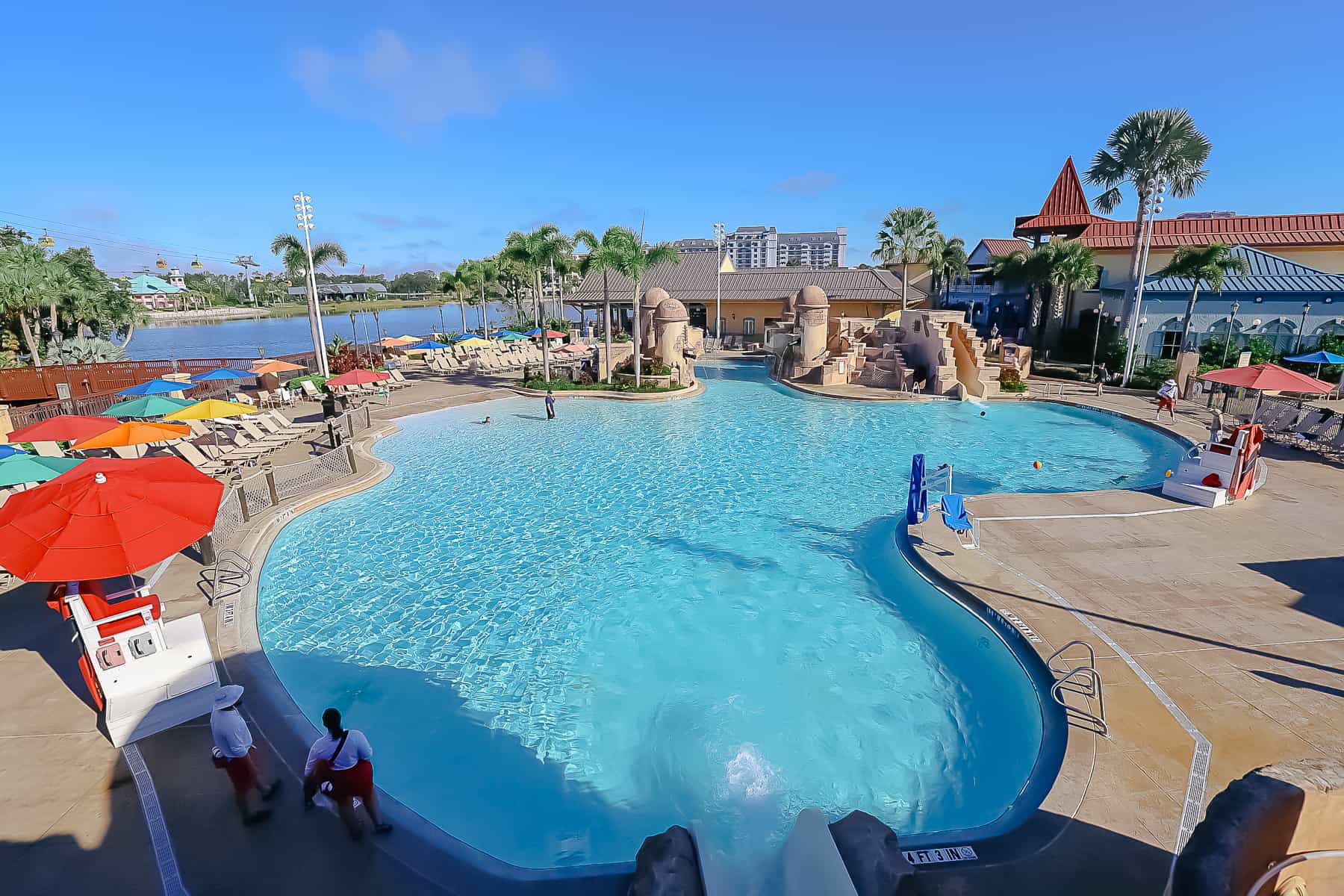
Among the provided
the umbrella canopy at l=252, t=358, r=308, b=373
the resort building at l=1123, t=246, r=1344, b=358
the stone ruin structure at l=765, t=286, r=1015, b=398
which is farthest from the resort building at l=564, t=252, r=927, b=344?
the umbrella canopy at l=252, t=358, r=308, b=373

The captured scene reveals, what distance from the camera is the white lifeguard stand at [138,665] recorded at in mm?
6133

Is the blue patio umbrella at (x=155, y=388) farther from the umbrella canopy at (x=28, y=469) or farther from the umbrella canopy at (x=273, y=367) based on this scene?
the umbrella canopy at (x=28, y=469)

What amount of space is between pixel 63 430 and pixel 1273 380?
87.8 ft

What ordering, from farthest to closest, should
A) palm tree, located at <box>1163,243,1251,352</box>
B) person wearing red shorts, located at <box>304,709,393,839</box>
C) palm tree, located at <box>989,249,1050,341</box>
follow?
palm tree, located at <box>989,249,1050,341</box>
palm tree, located at <box>1163,243,1251,352</box>
person wearing red shorts, located at <box>304,709,393,839</box>

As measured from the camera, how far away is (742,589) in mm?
10445

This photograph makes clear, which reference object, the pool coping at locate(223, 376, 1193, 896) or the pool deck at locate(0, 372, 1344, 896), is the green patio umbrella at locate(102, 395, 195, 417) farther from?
the pool coping at locate(223, 376, 1193, 896)

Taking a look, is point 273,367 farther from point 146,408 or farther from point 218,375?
point 146,408

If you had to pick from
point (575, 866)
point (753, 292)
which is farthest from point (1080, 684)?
point (753, 292)

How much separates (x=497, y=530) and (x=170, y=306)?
7615 inches

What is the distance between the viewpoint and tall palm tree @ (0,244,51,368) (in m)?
25.4

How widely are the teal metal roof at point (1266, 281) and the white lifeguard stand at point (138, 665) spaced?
1422 inches

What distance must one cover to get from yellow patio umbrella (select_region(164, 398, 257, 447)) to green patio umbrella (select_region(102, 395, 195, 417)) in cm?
19

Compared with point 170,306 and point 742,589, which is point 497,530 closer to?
point 742,589

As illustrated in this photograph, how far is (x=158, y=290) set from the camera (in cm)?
9056
